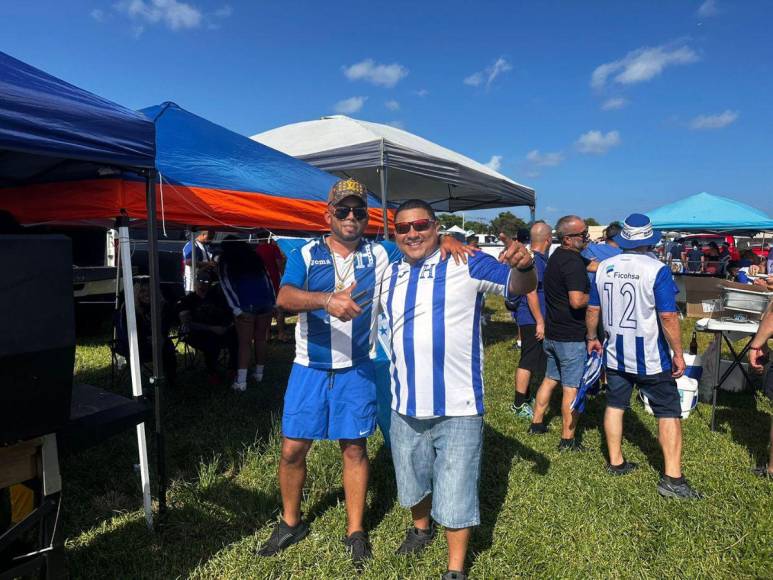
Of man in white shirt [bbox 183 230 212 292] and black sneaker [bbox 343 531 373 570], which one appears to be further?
man in white shirt [bbox 183 230 212 292]

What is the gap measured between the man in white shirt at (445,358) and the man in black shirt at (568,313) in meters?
1.93

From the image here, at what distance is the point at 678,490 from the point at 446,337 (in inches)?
88.2

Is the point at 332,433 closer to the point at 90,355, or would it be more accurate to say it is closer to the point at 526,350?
the point at 526,350

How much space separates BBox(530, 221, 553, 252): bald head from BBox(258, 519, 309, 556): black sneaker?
10.8 feet

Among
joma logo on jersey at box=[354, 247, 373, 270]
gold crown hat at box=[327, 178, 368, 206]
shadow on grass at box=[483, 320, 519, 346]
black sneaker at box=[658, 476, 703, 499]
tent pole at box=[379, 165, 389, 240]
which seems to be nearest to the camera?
gold crown hat at box=[327, 178, 368, 206]

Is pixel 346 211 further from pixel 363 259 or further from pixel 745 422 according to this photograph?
pixel 745 422

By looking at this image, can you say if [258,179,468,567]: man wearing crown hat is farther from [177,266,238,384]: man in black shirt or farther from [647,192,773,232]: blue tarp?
[647,192,773,232]: blue tarp

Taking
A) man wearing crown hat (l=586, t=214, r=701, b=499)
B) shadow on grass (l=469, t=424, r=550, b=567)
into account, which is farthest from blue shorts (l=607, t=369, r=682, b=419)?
shadow on grass (l=469, t=424, r=550, b=567)

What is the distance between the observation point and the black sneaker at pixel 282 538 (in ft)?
8.17

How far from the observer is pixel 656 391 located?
10.5ft

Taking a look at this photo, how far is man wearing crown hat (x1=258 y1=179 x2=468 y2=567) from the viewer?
2332 mm

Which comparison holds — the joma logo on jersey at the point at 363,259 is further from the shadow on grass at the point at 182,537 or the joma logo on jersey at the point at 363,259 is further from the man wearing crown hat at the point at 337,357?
the shadow on grass at the point at 182,537

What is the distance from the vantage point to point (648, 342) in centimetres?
317

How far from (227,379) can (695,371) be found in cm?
533
